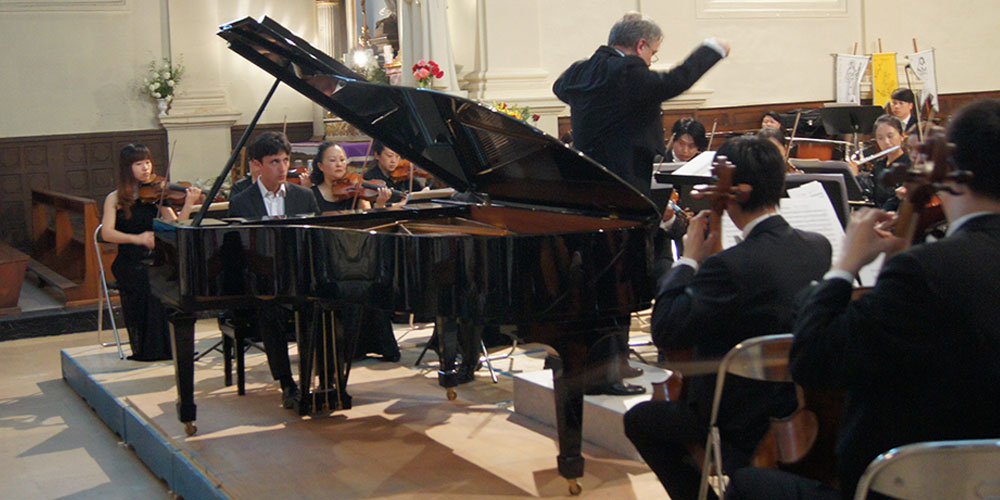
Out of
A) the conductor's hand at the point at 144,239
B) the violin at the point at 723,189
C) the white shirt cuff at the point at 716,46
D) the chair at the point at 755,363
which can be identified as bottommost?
the chair at the point at 755,363

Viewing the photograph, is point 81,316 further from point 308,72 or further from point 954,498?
point 954,498

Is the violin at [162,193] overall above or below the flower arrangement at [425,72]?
below

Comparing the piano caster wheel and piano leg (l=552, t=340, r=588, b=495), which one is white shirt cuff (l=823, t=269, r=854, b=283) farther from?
the piano caster wheel

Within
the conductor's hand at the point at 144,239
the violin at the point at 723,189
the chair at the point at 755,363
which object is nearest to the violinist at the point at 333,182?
the conductor's hand at the point at 144,239

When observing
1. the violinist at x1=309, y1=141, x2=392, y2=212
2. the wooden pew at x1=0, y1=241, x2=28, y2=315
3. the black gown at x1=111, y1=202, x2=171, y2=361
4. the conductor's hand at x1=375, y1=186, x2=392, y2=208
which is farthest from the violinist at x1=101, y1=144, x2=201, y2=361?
the wooden pew at x1=0, y1=241, x2=28, y2=315

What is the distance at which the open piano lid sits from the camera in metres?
3.49

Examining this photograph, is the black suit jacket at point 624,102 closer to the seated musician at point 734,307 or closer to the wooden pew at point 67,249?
the seated musician at point 734,307

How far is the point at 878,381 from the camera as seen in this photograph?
1763 millimetres

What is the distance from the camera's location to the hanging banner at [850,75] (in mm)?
10625

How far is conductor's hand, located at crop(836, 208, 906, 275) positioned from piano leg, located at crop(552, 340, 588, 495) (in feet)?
4.31

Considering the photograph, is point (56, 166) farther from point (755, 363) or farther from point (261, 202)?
point (755, 363)

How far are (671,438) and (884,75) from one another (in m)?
9.18

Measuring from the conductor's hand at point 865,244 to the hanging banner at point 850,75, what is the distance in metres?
9.33

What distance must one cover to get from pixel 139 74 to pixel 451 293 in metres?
8.73
